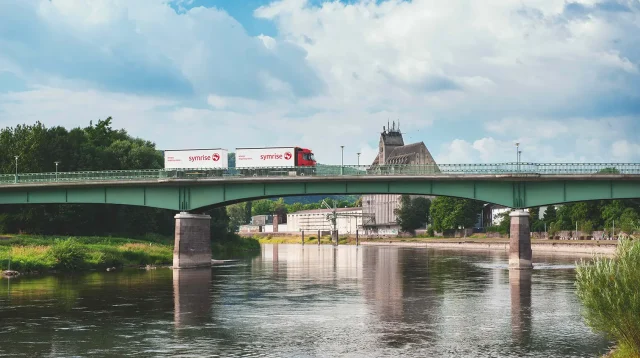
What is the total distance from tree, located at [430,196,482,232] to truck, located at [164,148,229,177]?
107m

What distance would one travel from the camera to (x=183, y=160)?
303 feet

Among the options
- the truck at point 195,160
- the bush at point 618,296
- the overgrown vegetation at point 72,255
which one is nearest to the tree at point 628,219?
the truck at point 195,160

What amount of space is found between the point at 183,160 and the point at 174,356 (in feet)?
206

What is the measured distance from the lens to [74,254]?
7931 centimetres

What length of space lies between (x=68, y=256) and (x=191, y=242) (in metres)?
14.1

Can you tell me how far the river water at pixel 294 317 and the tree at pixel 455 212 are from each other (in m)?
117

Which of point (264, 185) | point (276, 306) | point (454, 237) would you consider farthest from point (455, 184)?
point (454, 237)

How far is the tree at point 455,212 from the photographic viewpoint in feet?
617

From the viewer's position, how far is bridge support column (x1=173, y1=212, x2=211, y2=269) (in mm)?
84688

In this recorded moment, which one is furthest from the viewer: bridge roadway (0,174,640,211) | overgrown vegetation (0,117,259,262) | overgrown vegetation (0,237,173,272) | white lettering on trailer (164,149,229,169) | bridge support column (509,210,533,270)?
overgrown vegetation (0,117,259,262)

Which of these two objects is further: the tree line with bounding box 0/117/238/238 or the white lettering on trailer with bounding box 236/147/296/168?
the tree line with bounding box 0/117/238/238

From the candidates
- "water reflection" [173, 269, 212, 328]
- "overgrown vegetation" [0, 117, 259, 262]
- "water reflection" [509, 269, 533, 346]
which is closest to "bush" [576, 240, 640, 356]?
"water reflection" [509, 269, 533, 346]

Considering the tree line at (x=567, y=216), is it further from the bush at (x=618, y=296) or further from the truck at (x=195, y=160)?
the bush at (x=618, y=296)

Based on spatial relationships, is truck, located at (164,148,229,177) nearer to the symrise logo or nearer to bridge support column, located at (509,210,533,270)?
the symrise logo
